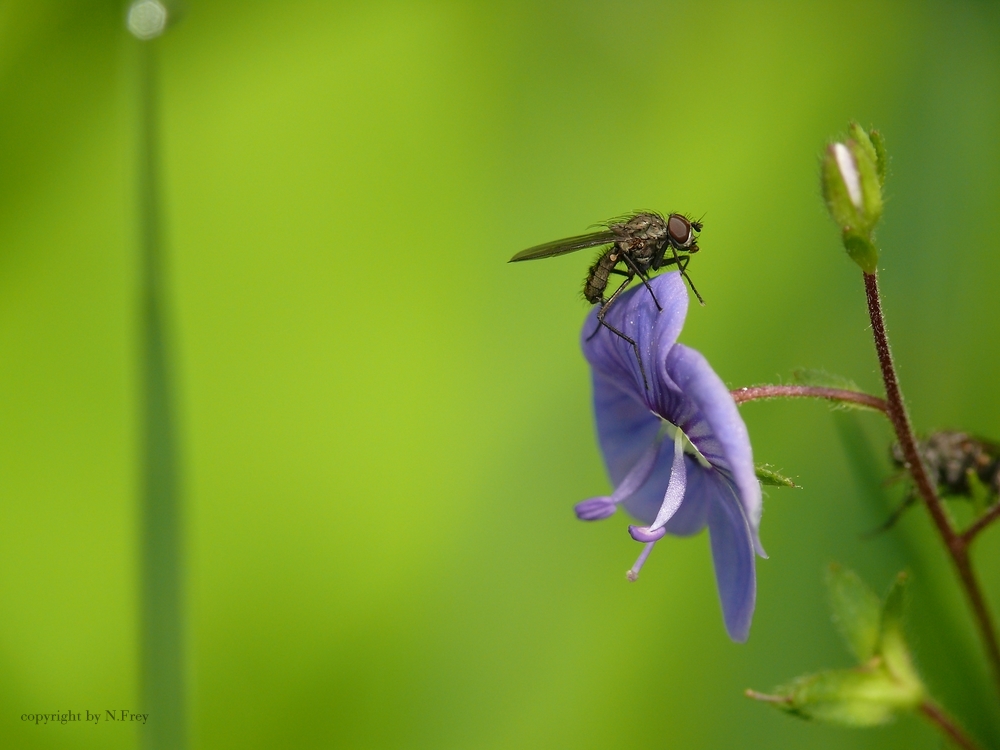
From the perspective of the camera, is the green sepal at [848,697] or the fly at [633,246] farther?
the fly at [633,246]

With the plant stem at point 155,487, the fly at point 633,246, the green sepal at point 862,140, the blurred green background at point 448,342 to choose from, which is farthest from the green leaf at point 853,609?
the plant stem at point 155,487

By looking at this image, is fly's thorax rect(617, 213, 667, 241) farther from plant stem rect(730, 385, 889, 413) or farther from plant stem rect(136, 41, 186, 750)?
plant stem rect(136, 41, 186, 750)

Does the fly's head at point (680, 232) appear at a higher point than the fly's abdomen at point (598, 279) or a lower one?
higher

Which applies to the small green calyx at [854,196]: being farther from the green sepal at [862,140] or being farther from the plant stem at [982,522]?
the plant stem at [982,522]

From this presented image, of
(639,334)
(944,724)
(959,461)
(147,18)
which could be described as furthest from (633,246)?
(147,18)

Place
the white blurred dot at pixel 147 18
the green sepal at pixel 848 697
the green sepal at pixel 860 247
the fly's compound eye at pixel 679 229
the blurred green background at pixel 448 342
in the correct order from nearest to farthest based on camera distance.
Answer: the green sepal at pixel 860 247
the green sepal at pixel 848 697
the fly's compound eye at pixel 679 229
the white blurred dot at pixel 147 18
the blurred green background at pixel 448 342
